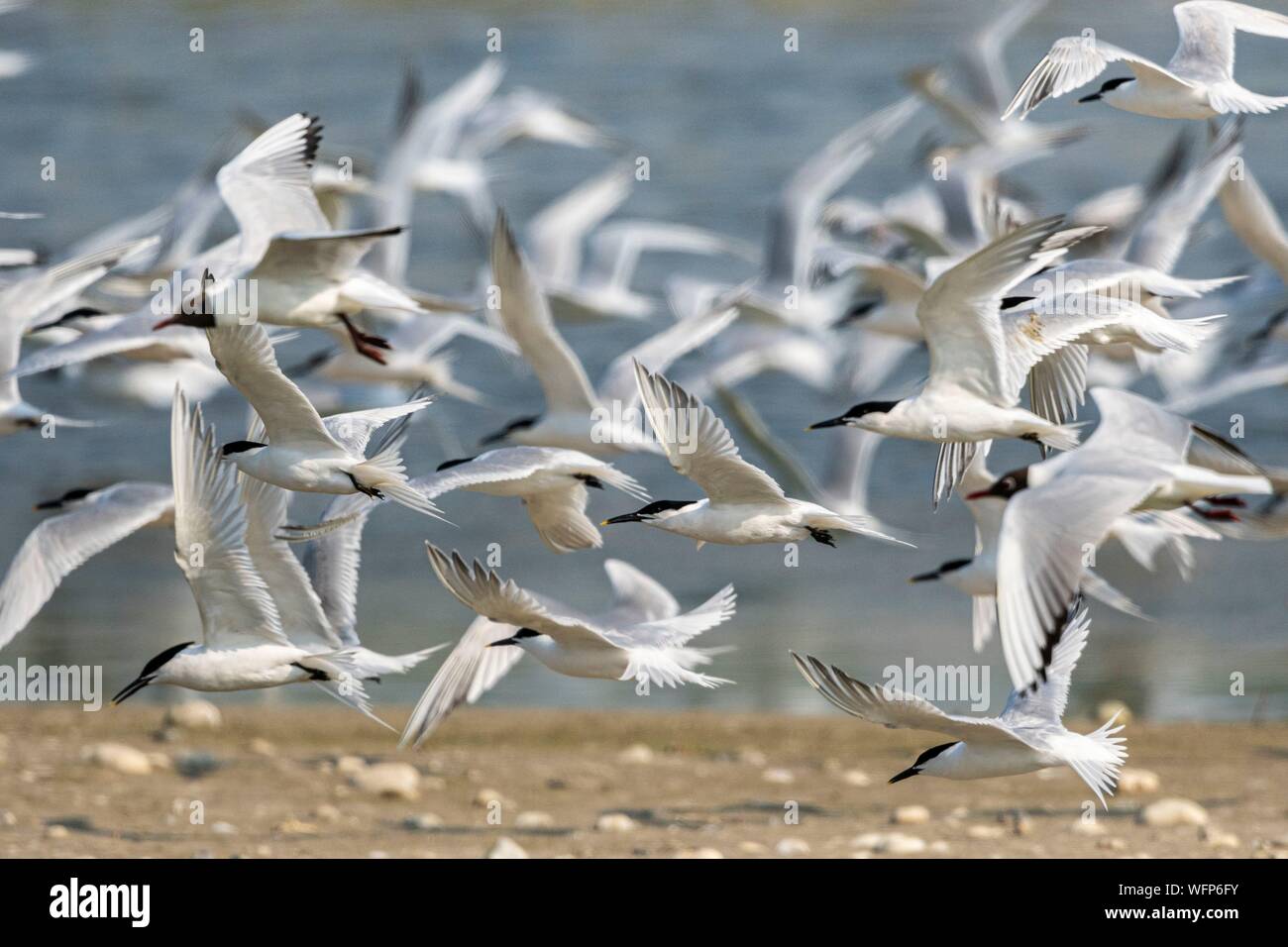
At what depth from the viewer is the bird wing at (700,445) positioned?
16.3 ft

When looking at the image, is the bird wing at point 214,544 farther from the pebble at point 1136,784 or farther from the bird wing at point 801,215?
the bird wing at point 801,215

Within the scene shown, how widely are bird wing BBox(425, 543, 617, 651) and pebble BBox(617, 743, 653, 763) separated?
217 cm

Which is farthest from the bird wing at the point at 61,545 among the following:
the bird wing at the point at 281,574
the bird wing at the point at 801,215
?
the bird wing at the point at 801,215

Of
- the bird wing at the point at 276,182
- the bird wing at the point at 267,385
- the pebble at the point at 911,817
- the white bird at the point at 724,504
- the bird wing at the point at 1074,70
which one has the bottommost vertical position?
the pebble at the point at 911,817

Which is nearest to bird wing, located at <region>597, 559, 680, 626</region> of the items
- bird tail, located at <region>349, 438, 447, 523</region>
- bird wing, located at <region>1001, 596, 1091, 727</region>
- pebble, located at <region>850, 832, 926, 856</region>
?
bird tail, located at <region>349, 438, 447, 523</region>

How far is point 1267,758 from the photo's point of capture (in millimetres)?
7352

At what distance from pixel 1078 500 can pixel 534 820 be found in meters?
2.72

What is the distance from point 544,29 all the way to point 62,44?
4.47 meters

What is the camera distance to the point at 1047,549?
179 inches

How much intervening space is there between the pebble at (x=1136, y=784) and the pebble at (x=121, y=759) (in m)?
3.49

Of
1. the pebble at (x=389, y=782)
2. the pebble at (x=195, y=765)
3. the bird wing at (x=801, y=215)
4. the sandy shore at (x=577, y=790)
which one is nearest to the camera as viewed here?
the sandy shore at (x=577, y=790)

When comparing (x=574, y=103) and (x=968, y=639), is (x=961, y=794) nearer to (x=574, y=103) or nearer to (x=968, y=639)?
(x=968, y=639)

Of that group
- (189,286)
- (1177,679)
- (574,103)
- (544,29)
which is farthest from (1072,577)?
(544,29)

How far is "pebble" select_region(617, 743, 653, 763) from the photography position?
7.50 m
